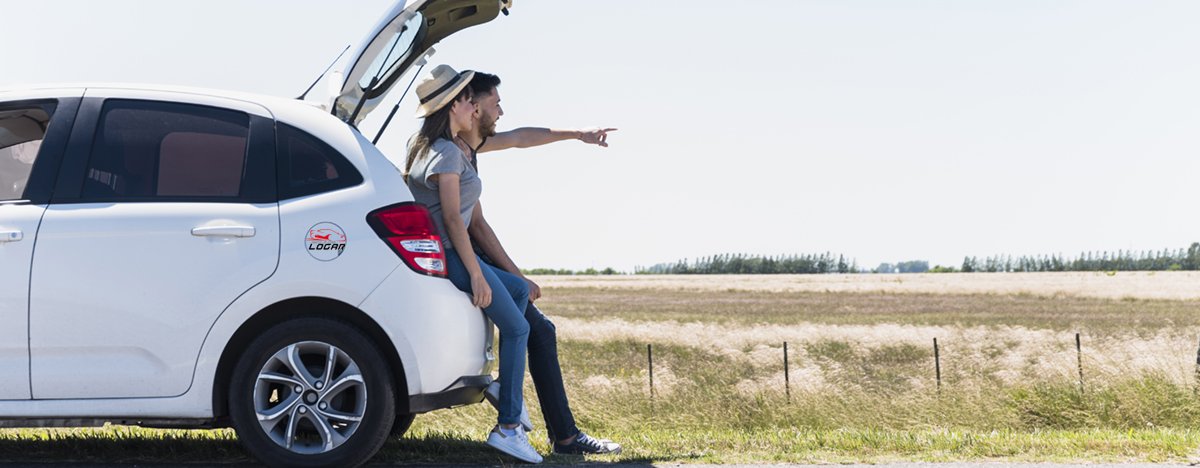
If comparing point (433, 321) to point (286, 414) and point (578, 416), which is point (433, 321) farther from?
point (578, 416)

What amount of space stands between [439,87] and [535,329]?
1.28 m

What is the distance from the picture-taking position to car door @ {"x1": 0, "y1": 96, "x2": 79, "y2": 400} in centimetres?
474

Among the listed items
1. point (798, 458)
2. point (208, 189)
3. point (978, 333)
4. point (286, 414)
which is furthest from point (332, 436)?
point (978, 333)

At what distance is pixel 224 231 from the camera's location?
4707 millimetres

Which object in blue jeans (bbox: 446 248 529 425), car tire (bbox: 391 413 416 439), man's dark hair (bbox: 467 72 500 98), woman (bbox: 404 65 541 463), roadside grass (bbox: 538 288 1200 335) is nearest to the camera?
woman (bbox: 404 65 541 463)

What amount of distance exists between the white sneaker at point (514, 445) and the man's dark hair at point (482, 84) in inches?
62.8

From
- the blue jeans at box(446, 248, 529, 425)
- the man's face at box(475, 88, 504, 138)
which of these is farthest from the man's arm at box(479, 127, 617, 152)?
the blue jeans at box(446, 248, 529, 425)

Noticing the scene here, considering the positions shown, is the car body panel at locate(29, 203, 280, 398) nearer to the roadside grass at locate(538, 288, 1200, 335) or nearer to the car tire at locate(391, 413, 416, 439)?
the car tire at locate(391, 413, 416, 439)

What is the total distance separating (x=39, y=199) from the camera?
4859mm

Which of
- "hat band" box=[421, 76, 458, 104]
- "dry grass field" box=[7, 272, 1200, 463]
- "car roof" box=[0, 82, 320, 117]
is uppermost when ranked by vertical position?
"hat band" box=[421, 76, 458, 104]

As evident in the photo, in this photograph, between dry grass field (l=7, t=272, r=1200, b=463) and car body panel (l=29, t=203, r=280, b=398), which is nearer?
car body panel (l=29, t=203, r=280, b=398)

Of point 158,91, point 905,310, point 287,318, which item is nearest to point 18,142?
point 158,91

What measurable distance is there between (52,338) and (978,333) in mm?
37107

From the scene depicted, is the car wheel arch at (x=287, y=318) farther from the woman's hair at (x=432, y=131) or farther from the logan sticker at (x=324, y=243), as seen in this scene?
the woman's hair at (x=432, y=131)
